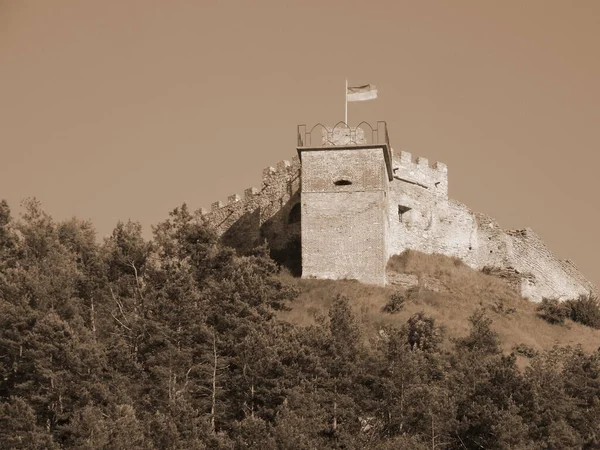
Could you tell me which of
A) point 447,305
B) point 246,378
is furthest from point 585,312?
point 246,378

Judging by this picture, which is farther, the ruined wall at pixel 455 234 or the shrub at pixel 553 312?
the ruined wall at pixel 455 234

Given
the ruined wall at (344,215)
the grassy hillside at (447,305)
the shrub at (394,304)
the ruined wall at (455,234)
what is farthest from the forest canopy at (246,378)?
the ruined wall at (455,234)

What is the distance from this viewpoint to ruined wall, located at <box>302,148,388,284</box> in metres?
54.8

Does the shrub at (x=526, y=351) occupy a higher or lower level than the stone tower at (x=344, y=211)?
lower

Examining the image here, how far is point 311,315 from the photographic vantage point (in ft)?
169

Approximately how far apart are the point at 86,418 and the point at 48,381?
3.33 metres

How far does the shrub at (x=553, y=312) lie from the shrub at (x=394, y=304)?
6.44 m

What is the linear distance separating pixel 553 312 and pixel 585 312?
4.67ft

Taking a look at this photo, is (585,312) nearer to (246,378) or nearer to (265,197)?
(265,197)

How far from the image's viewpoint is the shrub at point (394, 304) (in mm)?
52219

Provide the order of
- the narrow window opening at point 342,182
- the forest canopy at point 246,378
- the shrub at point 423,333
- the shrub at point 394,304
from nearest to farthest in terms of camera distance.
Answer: the forest canopy at point 246,378 → the shrub at point 423,333 → the shrub at point 394,304 → the narrow window opening at point 342,182

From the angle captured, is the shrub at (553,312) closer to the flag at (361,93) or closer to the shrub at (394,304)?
the shrub at (394,304)

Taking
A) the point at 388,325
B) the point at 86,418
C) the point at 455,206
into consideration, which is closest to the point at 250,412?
the point at 86,418

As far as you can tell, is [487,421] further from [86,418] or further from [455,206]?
[455,206]
